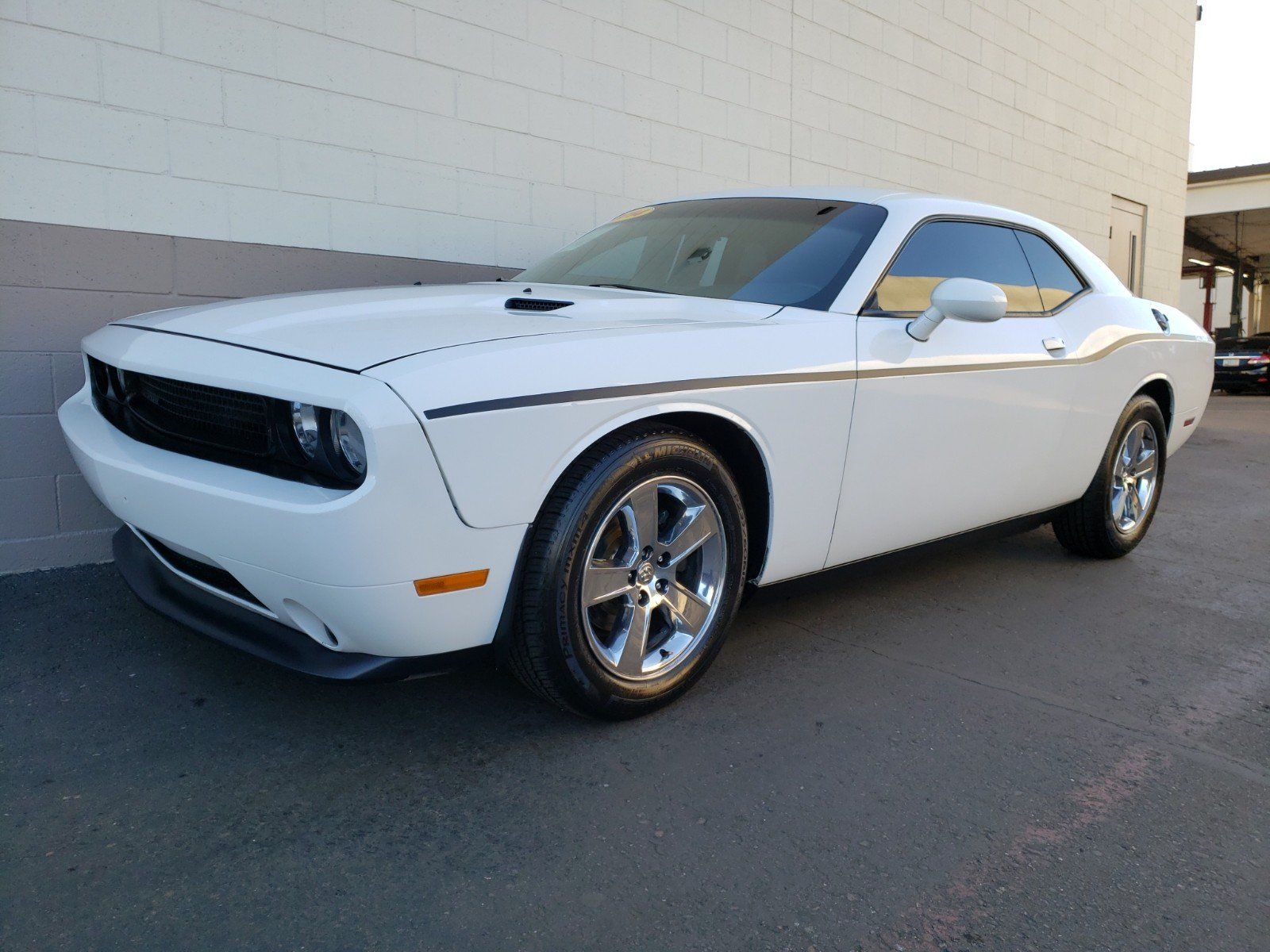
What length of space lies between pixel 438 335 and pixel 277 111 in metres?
2.63

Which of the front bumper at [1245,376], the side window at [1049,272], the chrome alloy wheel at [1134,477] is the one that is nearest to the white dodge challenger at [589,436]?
the side window at [1049,272]

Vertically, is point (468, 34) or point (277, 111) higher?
point (468, 34)

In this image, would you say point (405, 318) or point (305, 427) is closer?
point (305, 427)

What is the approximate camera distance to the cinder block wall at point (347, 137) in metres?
3.85

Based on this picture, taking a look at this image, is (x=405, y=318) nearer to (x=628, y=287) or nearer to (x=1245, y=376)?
(x=628, y=287)

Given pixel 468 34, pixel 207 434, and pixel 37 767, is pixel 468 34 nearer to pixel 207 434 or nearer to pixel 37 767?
pixel 207 434

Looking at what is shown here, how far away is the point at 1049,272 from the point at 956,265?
760 millimetres

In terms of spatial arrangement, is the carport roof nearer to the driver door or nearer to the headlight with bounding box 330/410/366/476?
the driver door

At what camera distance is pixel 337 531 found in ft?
6.74

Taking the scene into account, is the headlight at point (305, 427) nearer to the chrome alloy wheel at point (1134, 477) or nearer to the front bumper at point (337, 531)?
the front bumper at point (337, 531)

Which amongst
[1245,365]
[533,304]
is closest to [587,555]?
[533,304]

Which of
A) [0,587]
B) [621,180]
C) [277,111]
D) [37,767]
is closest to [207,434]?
[37,767]

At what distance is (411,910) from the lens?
1879mm

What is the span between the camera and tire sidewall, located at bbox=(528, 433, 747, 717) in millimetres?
2371
